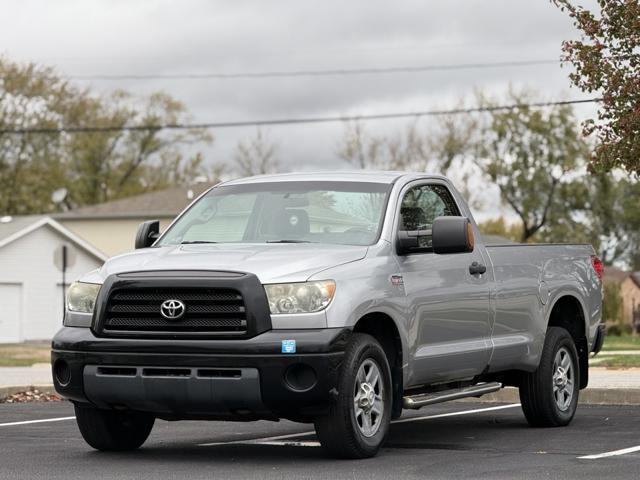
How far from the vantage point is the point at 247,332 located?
30.6 ft

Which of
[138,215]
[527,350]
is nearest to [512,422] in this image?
[527,350]

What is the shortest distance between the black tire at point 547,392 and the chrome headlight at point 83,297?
435 centimetres

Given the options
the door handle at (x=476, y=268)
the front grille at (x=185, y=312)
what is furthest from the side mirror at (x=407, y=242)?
the front grille at (x=185, y=312)

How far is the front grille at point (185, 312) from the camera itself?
9.39m

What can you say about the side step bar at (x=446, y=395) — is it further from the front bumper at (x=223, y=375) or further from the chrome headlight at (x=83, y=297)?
the chrome headlight at (x=83, y=297)

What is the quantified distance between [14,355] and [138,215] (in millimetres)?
31911

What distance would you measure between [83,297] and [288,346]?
162cm

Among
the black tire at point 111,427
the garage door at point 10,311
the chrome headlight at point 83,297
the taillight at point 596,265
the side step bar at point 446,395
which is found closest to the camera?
the chrome headlight at point 83,297

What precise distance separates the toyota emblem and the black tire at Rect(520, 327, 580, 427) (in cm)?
417

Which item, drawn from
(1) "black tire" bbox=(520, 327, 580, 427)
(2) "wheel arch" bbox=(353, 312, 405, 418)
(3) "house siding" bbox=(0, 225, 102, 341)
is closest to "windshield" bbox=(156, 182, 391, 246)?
(2) "wheel arch" bbox=(353, 312, 405, 418)

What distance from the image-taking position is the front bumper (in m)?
9.28

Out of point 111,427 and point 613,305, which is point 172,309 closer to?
point 111,427

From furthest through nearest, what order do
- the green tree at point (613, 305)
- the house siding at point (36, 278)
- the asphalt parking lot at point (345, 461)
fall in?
1. the green tree at point (613, 305)
2. the house siding at point (36, 278)
3. the asphalt parking lot at point (345, 461)

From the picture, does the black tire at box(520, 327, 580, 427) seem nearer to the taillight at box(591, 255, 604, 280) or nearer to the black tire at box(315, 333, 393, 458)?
the taillight at box(591, 255, 604, 280)
